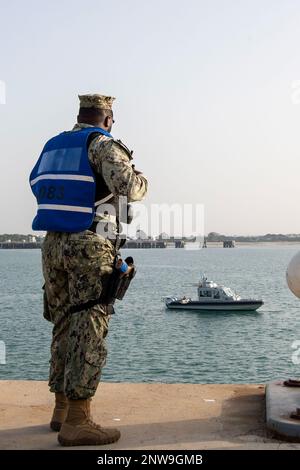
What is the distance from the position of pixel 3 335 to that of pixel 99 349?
37201 millimetres

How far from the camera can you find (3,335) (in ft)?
133

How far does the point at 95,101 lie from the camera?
4.47 meters

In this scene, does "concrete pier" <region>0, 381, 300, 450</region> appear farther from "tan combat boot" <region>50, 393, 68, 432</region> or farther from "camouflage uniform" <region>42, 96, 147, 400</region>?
"camouflage uniform" <region>42, 96, 147, 400</region>

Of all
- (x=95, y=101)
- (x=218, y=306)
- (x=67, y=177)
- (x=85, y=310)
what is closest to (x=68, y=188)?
(x=67, y=177)

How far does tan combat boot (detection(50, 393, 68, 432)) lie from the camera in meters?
4.65

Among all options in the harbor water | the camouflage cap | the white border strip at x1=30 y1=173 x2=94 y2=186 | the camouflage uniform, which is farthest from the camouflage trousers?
the harbor water

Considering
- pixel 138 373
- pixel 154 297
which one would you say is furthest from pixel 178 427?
pixel 154 297

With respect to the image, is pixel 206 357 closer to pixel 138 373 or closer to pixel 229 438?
pixel 138 373

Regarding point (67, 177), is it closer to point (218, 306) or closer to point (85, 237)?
point (85, 237)

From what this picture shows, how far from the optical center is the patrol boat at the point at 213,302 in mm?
55375

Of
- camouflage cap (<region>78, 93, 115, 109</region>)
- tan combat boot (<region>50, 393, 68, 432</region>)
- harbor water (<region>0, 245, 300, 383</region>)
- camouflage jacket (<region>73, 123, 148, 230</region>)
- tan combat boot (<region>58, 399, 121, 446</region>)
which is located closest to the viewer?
camouflage jacket (<region>73, 123, 148, 230</region>)

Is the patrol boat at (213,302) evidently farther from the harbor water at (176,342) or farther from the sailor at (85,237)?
the sailor at (85,237)

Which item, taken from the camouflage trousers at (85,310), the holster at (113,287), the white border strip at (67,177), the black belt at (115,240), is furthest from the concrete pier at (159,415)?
the white border strip at (67,177)

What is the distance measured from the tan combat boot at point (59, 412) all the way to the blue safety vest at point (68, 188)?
1051 mm
